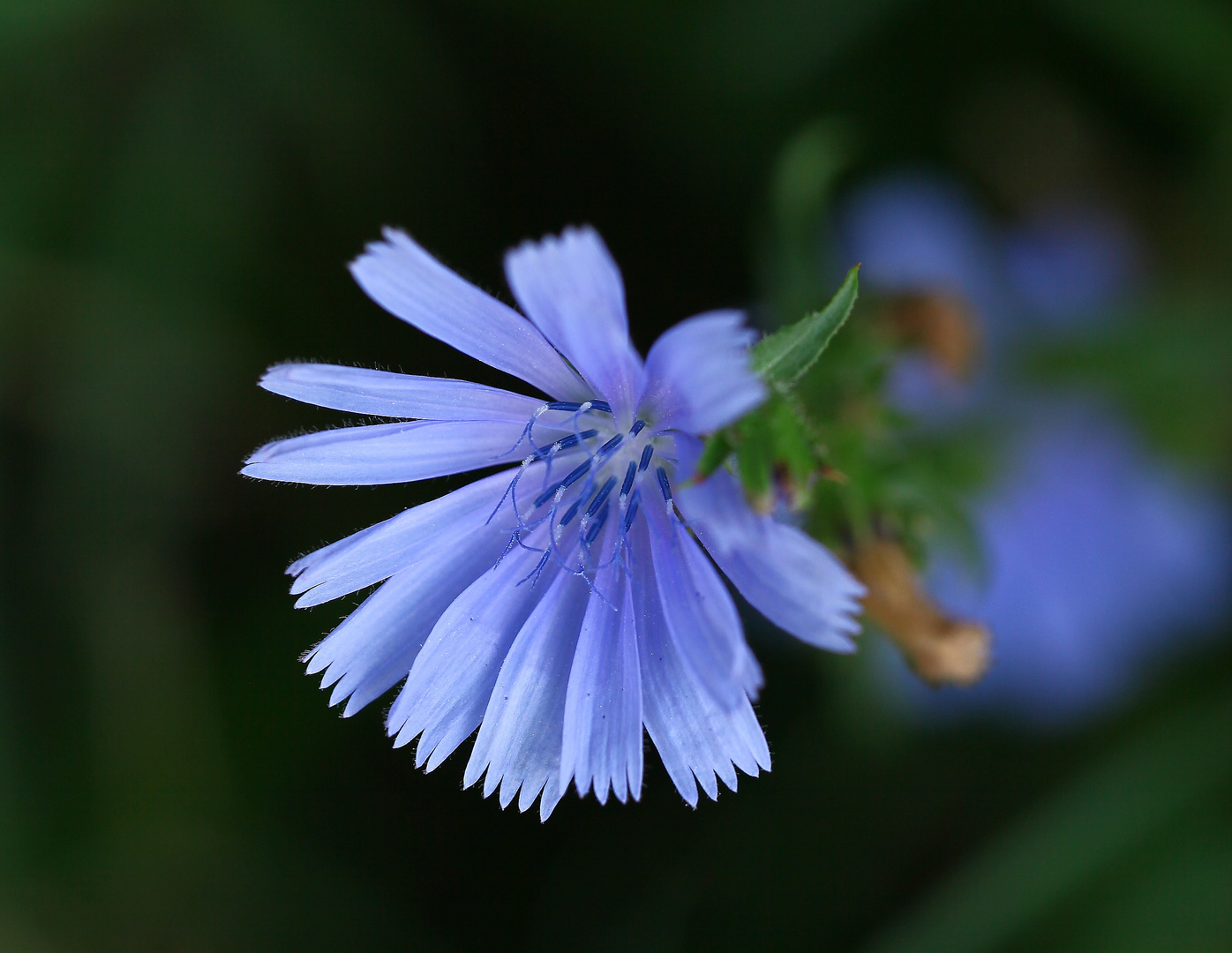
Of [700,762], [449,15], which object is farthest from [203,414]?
[700,762]

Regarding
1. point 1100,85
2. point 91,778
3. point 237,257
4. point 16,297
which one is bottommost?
point 91,778

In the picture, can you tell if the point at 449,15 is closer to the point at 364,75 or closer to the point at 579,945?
the point at 364,75

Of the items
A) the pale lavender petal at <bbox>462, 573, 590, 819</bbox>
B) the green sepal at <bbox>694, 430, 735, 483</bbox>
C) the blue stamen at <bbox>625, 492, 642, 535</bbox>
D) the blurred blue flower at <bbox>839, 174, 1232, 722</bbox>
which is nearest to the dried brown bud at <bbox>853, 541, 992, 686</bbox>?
the blue stamen at <bbox>625, 492, 642, 535</bbox>

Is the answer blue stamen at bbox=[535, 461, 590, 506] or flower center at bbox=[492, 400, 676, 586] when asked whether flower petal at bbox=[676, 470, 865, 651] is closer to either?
flower center at bbox=[492, 400, 676, 586]

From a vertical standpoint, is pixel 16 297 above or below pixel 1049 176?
above

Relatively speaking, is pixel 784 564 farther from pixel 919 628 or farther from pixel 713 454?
pixel 919 628

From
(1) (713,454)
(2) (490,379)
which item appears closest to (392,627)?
(1) (713,454)

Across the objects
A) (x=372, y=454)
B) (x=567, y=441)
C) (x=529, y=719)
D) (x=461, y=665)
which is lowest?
(x=529, y=719)
